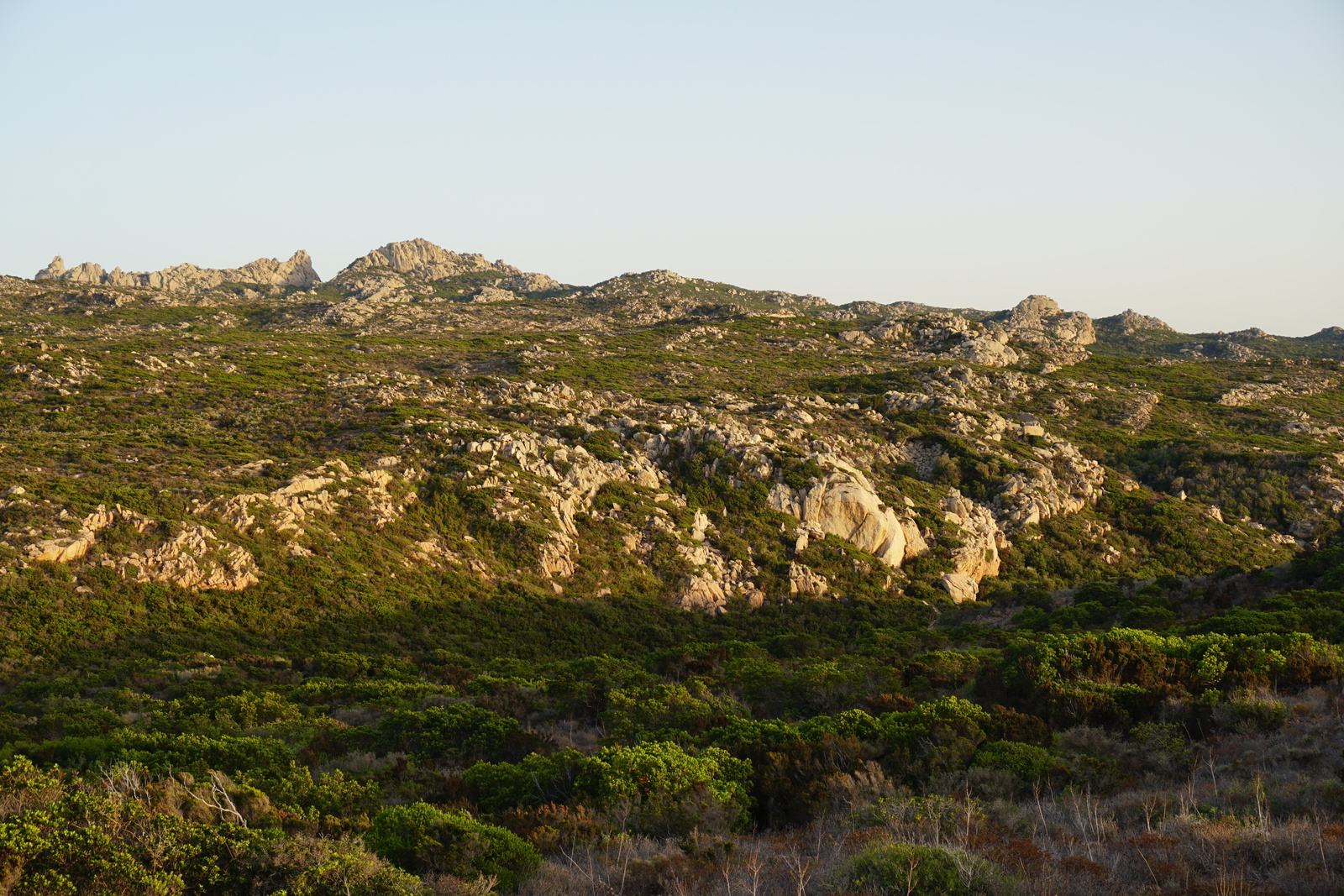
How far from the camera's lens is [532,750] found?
55.3 ft

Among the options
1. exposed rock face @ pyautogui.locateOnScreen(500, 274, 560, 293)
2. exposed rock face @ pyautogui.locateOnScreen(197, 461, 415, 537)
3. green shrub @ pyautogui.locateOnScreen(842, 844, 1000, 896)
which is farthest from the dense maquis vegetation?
exposed rock face @ pyautogui.locateOnScreen(500, 274, 560, 293)

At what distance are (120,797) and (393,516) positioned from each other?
1159 inches

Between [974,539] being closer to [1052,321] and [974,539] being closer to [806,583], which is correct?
[806,583]

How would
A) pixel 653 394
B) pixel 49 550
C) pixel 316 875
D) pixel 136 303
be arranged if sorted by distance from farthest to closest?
pixel 136 303
pixel 653 394
pixel 49 550
pixel 316 875

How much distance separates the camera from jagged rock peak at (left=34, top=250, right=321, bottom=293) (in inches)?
6629

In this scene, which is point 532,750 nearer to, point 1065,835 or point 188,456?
point 1065,835

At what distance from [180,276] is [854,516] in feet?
630

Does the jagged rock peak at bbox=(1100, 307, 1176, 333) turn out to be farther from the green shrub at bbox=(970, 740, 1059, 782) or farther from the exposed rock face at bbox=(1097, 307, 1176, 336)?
the green shrub at bbox=(970, 740, 1059, 782)

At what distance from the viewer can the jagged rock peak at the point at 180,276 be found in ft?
552

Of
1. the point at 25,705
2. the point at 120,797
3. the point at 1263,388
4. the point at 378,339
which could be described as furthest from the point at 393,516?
the point at 1263,388

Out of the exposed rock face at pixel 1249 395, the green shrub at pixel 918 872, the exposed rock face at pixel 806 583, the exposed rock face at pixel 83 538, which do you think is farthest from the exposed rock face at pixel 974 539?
the exposed rock face at pixel 1249 395

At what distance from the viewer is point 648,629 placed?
116 feet

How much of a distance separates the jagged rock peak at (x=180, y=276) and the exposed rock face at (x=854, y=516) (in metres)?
165

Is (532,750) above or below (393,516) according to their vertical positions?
below
